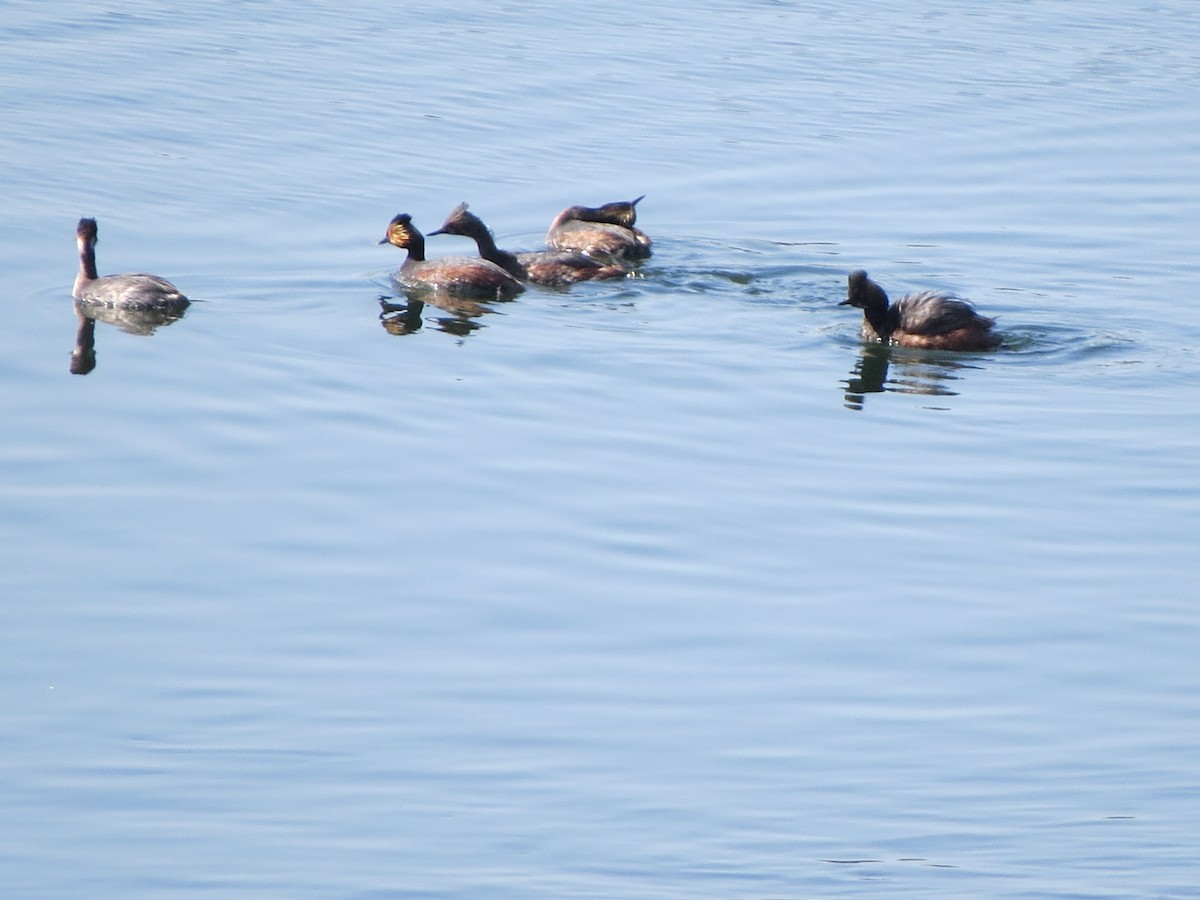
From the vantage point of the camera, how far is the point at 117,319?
14.2 m

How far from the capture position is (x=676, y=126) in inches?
851

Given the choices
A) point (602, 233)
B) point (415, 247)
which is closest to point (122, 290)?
point (415, 247)

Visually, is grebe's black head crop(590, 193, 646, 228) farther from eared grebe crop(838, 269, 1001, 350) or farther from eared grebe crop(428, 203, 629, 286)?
eared grebe crop(838, 269, 1001, 350)

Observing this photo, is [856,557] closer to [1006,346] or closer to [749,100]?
[1006,346]

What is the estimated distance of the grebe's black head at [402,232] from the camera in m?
15.9

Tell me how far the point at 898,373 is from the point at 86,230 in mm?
6456

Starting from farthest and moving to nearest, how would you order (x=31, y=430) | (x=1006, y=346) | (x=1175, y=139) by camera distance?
(x=1175, y=139)
(x=1006, y=346)
(x=31, y=430)

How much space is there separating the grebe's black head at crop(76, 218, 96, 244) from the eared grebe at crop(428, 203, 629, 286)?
3.13 meters

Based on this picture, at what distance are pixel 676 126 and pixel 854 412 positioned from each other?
9.85 metres

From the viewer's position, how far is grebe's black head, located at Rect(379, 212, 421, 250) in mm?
15906

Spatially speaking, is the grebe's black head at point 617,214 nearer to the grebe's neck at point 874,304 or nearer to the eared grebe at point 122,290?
the grebe's neck at point 874,304

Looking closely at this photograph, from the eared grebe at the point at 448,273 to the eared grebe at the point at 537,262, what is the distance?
122 millimetres

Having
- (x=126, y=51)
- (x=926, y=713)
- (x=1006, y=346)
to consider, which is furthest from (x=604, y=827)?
(x=126, y=51)

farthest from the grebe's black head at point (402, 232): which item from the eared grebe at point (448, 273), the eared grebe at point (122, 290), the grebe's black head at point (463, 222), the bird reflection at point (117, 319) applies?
the bird reflection at point (117, 319)
